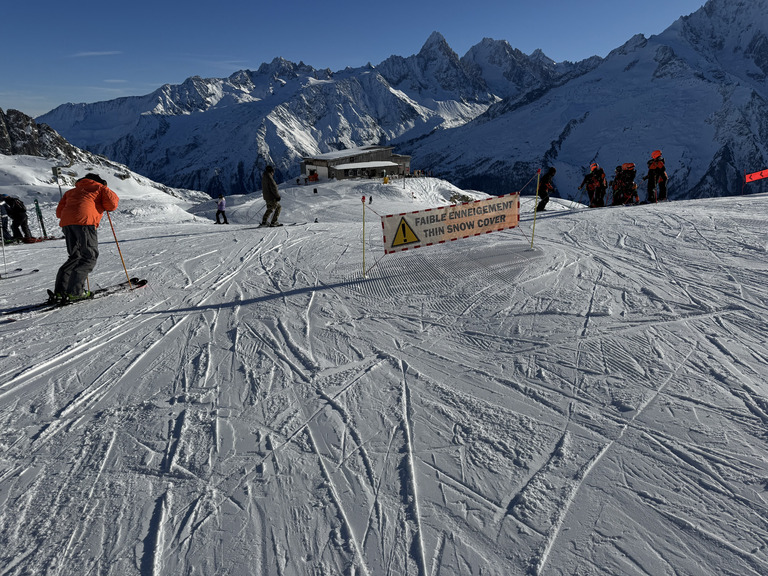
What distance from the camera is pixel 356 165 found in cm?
6147

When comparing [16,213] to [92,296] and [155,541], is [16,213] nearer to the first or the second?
[92,296]

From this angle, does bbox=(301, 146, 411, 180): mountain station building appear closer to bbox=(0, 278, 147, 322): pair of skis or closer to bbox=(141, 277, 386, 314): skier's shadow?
bbox=(0, 278, 147, 322): pair of skis

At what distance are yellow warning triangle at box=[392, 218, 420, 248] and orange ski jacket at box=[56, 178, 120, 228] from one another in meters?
4.78

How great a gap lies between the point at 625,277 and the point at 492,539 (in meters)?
6.25

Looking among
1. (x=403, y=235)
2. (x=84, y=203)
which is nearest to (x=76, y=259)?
(x=84, y=203)

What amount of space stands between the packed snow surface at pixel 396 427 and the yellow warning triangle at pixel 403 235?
2.70 ft

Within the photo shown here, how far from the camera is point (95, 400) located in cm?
404

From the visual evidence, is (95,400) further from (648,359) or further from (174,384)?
(648,359)

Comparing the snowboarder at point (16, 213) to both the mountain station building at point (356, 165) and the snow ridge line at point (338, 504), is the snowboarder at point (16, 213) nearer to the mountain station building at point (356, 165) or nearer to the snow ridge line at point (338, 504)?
the snow ridge line at point (338, 504)

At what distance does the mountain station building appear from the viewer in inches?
2274

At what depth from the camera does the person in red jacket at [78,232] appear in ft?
20.9

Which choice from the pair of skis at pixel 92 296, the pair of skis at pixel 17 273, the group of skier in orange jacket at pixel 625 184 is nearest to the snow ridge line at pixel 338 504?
the pair of skis at pixel 92 296

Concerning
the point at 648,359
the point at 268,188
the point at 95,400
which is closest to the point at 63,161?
the point at 268,188

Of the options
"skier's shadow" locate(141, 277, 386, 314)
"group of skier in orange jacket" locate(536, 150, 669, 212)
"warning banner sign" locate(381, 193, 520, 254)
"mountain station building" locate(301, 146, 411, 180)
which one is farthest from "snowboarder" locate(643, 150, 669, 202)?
"mountain station building" locate(301, 146, 411, 180)
